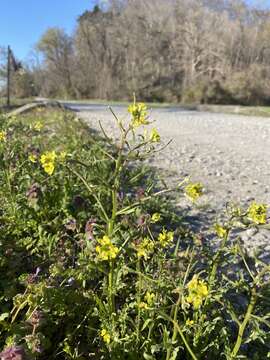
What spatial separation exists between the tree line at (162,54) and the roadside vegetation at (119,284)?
2298 centimetres

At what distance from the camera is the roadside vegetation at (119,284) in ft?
3.88

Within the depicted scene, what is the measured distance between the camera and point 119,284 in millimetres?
1502

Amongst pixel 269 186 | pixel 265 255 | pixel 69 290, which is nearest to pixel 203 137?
pixel 269 186

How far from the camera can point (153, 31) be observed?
29.5 m

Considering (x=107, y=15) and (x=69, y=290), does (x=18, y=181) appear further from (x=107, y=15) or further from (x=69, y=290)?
(x=107, y=15)

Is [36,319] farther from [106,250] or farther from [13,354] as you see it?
[106,250]

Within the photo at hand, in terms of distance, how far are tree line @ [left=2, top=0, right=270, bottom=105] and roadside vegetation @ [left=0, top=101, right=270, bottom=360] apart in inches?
905

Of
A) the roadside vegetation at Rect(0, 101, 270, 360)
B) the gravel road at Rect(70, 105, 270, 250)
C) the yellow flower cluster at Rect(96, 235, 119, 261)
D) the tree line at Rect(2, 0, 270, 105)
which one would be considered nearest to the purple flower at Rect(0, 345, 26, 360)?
the roadside vegetation at Rect(0, 101, 270, 360)

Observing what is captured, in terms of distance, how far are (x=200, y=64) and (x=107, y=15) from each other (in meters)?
9.70

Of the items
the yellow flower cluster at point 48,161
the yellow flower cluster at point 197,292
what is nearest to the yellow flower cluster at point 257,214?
the yellow flower cluster at point 197,292

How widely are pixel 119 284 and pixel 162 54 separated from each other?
96.8ft

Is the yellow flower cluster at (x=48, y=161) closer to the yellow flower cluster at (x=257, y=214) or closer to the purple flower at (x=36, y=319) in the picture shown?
the purple flower at (x=36, y=319)

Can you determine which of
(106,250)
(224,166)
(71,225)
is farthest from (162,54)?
(106,250)

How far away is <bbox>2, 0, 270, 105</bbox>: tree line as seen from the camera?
84.2 ft
